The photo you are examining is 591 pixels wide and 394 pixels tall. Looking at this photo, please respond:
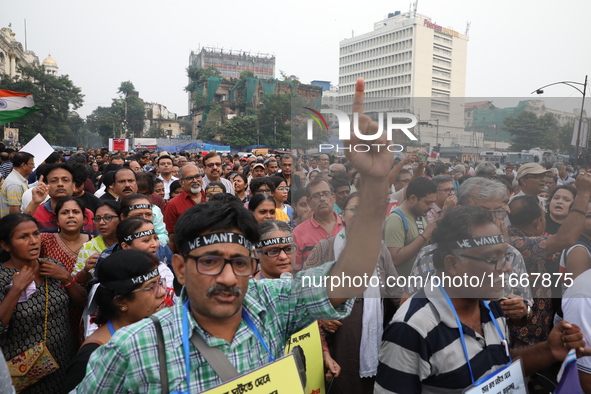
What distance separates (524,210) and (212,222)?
64.4 inches

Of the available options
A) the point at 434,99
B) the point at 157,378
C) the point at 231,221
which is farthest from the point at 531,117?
the point at 157,378

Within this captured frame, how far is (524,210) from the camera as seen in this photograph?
2273 mm

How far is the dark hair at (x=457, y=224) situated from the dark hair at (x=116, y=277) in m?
1.42

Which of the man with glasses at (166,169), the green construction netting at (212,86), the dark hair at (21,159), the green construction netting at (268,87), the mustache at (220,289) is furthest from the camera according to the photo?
the green construction netting at (212,86)

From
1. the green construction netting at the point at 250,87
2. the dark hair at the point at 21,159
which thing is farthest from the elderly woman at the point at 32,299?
the green construction netting at the point at 250,87

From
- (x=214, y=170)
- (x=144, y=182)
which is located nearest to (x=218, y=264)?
(x=144, y=182)

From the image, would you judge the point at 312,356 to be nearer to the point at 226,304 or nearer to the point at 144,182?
the point at 226,304

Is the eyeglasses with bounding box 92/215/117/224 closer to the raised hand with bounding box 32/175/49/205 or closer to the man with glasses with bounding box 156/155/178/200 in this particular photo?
the raised hand with bounding box 32/175/49/205

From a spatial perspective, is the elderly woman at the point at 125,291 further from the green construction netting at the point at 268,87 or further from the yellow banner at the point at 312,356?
the green construction netting at the point at 268,87

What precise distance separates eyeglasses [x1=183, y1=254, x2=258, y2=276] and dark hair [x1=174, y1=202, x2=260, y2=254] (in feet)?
0.20

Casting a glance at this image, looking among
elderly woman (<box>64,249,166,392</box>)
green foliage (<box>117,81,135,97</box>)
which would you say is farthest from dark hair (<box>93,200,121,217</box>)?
green foliage (<box>117,81,135,97</box>)

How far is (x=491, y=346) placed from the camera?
1.91 meters

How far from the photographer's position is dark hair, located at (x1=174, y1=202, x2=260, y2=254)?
4.81 ft

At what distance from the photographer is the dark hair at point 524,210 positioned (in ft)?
7.19
